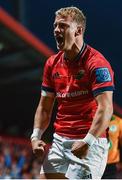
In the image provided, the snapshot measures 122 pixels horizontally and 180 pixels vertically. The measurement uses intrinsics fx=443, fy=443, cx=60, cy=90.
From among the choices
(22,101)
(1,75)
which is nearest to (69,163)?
(1,75)

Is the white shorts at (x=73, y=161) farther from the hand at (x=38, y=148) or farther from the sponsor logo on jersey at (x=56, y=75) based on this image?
the sponsor logo on jersey at (x=56, y=75)

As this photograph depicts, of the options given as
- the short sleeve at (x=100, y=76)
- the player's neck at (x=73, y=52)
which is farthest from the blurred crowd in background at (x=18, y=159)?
the short sleeve at (x=100, y=76)

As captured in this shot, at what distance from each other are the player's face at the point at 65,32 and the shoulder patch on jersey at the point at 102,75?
18 centimetres

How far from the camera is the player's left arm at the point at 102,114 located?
5.61 feet

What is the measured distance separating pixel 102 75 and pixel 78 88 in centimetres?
15

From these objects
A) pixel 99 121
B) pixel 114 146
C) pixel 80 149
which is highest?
pixel 99 121

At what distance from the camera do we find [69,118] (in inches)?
75.1

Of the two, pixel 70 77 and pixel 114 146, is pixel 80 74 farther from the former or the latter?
pixel 114 146

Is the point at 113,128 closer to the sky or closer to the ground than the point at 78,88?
closer to the ground

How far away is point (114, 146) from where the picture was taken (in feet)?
8.29

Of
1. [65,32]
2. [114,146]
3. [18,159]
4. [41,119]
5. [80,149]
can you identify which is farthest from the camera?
[18,159]

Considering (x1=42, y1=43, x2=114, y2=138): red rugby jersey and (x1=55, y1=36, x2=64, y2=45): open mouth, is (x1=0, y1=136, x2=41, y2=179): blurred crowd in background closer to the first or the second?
(x1=42, y1=43, x2=114, y2=138): red rugby jersey

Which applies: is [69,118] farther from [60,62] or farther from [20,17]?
[20,17]

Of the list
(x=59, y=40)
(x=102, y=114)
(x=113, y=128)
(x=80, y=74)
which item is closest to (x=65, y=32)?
(x=59, y=40)
